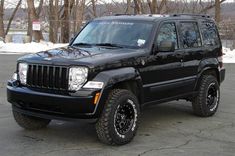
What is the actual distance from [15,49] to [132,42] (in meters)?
23.4

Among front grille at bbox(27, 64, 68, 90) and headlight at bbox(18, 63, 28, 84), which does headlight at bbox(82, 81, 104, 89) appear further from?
headlight at bbox(18, 63, 28, 84)

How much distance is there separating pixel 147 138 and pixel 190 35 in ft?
7.70

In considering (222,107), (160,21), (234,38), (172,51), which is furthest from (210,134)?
(234,38)

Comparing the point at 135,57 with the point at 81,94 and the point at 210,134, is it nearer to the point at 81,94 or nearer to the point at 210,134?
the point at 81,94

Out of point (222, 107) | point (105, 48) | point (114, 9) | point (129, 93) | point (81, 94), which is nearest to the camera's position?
point (81, 94)

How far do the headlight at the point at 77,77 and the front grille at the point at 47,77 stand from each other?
0.29 ft

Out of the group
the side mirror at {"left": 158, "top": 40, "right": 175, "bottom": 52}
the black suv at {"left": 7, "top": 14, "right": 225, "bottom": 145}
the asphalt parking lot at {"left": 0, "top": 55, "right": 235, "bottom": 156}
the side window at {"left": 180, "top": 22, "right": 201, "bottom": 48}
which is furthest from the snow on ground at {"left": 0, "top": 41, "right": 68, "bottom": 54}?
the side mirror at {"left": 158, "top": 40, "right": 175, "bottom": 52}

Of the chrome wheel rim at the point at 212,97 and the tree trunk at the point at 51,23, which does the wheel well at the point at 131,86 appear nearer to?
the chrome wheel rim at the point at 212,97

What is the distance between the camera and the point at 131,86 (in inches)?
281

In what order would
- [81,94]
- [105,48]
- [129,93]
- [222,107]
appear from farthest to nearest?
[222,107] → [105,48] → [129,93] → [81,94]

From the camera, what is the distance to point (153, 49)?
751 centimetres

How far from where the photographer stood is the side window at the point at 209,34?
901 cm

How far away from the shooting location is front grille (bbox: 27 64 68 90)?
6523 millimetres

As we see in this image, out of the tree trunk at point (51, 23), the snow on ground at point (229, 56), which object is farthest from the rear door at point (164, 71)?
the tree trunk at point (51, 23)
